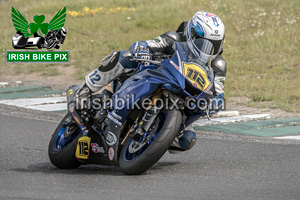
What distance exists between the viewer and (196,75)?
6188mm

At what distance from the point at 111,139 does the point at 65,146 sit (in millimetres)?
786

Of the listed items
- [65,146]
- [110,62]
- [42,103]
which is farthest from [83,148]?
[42,103]

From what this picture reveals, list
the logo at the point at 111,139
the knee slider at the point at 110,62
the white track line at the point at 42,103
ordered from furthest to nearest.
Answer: the white track line at the point at 42,103
the knee slider at the point at 110,62
the logo at the point at 111,139

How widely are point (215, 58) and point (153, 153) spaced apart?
4.09 ft

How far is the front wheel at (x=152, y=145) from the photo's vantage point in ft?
19.6

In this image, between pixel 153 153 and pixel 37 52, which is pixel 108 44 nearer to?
pixel 37 52

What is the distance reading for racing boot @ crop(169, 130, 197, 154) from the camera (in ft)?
21.9

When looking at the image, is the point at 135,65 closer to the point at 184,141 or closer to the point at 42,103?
the point at 184,141

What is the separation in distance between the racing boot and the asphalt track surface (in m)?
0.24

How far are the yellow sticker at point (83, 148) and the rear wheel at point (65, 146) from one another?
0.07 metres

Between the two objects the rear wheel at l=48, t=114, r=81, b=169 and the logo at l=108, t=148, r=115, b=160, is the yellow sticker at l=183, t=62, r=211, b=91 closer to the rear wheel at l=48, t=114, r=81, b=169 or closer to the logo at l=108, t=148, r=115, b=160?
the logo at l=108, t=148, r=115, b=160

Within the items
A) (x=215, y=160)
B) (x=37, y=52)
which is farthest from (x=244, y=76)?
(x=215, y=160)

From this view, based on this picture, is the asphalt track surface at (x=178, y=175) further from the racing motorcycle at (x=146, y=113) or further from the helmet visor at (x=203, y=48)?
the helmet visor at (x=203, y=48)
